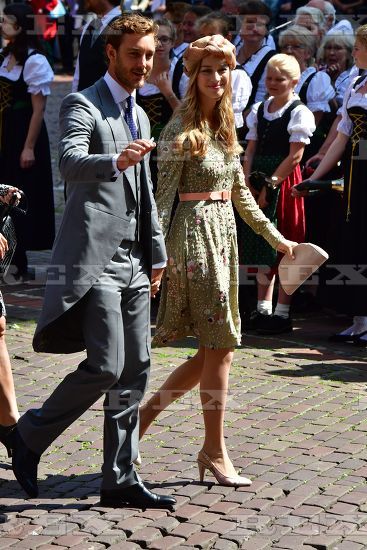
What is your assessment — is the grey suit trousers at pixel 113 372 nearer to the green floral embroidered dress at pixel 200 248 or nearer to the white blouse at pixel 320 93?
the green floral embroidered dress at pixel 200 248

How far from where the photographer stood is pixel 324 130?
9.16 m

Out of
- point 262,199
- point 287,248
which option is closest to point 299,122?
point 262,199

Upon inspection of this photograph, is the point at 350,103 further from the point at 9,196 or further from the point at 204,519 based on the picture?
the point at 204,519

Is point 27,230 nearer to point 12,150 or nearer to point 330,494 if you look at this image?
point 12,150

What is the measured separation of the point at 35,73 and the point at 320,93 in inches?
91.7

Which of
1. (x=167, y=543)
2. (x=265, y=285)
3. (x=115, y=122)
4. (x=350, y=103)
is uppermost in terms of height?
(x=350, y=103)

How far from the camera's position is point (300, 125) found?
27.0 ft

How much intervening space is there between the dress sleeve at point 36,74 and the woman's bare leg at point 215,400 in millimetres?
4995

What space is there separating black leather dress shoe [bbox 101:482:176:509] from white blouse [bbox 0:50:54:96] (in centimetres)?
539

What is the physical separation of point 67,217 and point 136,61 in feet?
2.21

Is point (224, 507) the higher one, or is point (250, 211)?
point (250, 211)

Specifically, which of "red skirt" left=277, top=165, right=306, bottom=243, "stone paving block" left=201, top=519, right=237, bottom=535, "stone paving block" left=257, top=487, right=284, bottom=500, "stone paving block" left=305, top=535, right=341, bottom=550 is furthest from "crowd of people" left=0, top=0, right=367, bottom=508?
"red skirt" left=277, top=165, right=306, bottom=243

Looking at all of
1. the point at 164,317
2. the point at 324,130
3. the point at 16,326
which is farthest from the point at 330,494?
the point at 324,130

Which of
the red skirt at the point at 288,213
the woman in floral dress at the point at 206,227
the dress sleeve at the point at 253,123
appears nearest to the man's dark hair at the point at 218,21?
the dress sleeve at the point at 253,123
